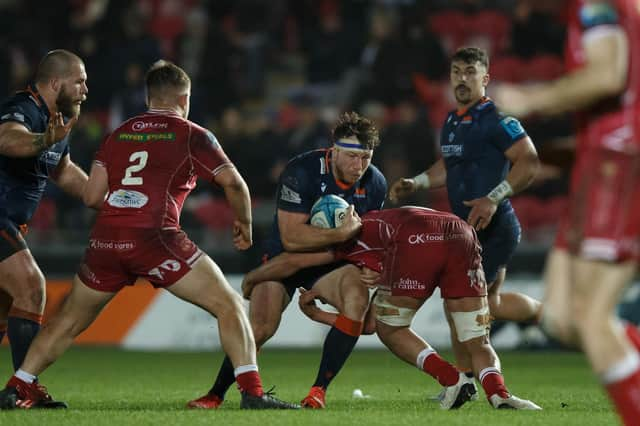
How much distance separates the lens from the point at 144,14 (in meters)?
19.1

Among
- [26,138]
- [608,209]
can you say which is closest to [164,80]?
[26,138]

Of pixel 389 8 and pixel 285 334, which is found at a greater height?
pixel 389 8

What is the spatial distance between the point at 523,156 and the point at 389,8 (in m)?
9.85

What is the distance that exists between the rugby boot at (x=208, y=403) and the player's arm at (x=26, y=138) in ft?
5.89

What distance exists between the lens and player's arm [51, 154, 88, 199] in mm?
7695

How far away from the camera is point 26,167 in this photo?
736cm

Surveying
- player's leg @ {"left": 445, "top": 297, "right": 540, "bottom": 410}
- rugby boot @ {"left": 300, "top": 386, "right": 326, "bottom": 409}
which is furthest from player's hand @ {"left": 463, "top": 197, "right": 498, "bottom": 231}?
rugby boot @ {"left": 300, "top": 386, "right": 326, "bottom": 409}

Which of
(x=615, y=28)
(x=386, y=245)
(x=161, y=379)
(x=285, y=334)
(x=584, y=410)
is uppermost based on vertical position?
(x=615, y=28)

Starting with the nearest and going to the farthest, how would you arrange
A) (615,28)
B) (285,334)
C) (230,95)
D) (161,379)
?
(615,28) < (161,379) < (285,334) < (230,95)

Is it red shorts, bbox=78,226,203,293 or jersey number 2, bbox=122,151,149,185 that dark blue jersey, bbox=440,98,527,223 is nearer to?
red shorts, bbox=78,226,203,293

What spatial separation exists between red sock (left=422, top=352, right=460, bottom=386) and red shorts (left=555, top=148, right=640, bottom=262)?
2.69m

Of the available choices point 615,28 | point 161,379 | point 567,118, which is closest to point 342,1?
point 567,118

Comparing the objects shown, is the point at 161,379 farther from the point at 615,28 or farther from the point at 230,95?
the point at 230,95

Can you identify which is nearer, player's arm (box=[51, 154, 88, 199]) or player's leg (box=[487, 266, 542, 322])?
player's arm (box=[51, 154, 88, 199])
